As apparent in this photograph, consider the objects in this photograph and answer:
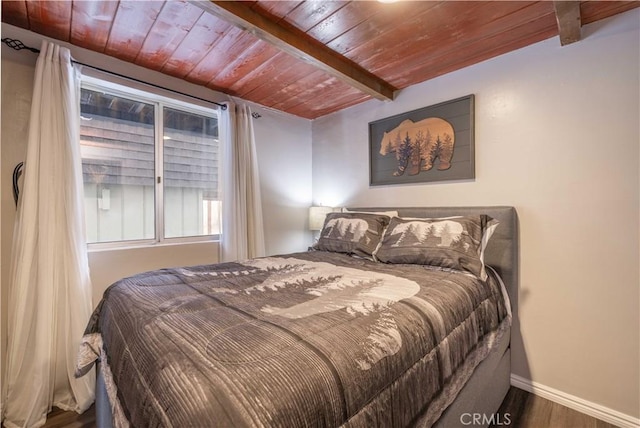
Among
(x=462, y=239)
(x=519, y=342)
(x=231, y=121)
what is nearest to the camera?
(x=462, y=239)

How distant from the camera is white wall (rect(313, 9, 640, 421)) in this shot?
1.60m

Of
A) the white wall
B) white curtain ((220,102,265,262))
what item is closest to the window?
white curtain ((220,102,265,262))

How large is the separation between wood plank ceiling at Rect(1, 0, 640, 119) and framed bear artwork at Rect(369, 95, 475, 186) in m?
0.34

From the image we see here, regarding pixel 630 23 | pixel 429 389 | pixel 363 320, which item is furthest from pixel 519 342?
pixel 630 23

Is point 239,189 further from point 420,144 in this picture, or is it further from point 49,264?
point 420,144

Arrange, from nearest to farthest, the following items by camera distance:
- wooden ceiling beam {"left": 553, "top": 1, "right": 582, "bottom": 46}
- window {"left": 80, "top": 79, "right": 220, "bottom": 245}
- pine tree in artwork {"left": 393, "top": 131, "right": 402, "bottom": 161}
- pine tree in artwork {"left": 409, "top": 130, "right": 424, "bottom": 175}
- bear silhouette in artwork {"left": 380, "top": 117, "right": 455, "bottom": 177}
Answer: wooden ceiling beam {"left": 553, "top": 1, "right": 582, "bottom": 46}, window {"left": 80, "top": 79, "right": 220, "bottom": 245}, bear silhouette in artwork {"left": 380, "top": 117, "right": 455, "bottom": 177}, pine tree in artwork {"left": 409, "top": 130, "right": 424, "bottom": 175}, pine tree in artwork {"left": 393, "top": 131, "right": 402, "bottom": 161}

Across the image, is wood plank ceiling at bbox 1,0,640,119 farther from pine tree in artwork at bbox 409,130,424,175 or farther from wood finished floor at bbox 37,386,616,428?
wood finished floor at bbox 37,386,616,428

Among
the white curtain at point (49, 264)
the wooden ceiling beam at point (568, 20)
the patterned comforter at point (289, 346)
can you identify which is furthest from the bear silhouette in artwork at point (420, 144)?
the white curtain at point (49, 264)

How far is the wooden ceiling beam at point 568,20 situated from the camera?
1.45m

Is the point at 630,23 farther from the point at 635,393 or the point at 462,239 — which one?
the point at 635,393

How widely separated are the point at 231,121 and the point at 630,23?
2.85m

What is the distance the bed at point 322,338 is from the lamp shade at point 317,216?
1194 mm

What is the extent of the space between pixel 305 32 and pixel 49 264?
2.21m

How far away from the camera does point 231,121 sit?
2.70m
